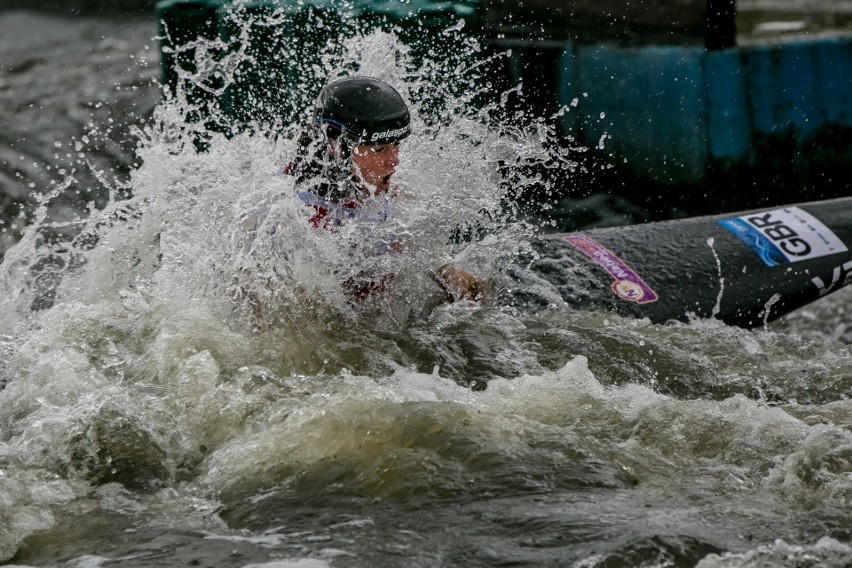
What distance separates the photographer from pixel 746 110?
21.8ft

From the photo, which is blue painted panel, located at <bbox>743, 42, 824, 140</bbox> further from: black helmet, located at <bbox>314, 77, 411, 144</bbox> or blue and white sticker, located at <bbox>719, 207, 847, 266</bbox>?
black helmet, located at <bbox>314, 77, 411, 144</bbox>

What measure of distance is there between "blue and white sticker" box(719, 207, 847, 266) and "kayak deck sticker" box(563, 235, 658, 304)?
27.0 inches

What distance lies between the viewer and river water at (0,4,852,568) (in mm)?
2912

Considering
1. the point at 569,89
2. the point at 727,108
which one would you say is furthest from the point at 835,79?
the point at 569,89

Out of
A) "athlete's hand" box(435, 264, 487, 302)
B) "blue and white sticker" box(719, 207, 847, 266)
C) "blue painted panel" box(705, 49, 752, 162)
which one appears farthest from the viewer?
"blue painted panel" box(705, 49, 752, 162)

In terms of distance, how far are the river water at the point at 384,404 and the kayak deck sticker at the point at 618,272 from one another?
15 centimetres

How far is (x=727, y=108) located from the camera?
260 inches

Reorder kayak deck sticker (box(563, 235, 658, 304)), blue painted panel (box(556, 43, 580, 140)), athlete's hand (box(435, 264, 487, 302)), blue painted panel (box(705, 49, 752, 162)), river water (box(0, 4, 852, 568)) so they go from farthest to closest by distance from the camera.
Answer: blue painted panel (box(556, 43, 580, 140))
blue painted panel (box(705, 49, 752, 162))
kayak deck sticker (box(563, 235, 658, 304))
athlete's hand (box(435, 264, 487, 302))
river water (box(0, 4, 852, 568))

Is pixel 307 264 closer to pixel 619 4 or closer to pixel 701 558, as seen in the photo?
pixel 701 558

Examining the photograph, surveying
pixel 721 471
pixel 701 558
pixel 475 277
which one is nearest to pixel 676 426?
pixel 721 471

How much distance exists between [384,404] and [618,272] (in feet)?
5.79

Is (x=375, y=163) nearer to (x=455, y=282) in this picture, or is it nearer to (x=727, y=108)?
(x=455, y=282)

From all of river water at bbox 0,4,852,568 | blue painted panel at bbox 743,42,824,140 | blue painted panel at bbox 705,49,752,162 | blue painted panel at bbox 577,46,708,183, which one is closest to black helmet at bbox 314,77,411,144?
river water at bbox 0,4,852,568

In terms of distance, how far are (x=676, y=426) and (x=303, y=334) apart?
143cm
